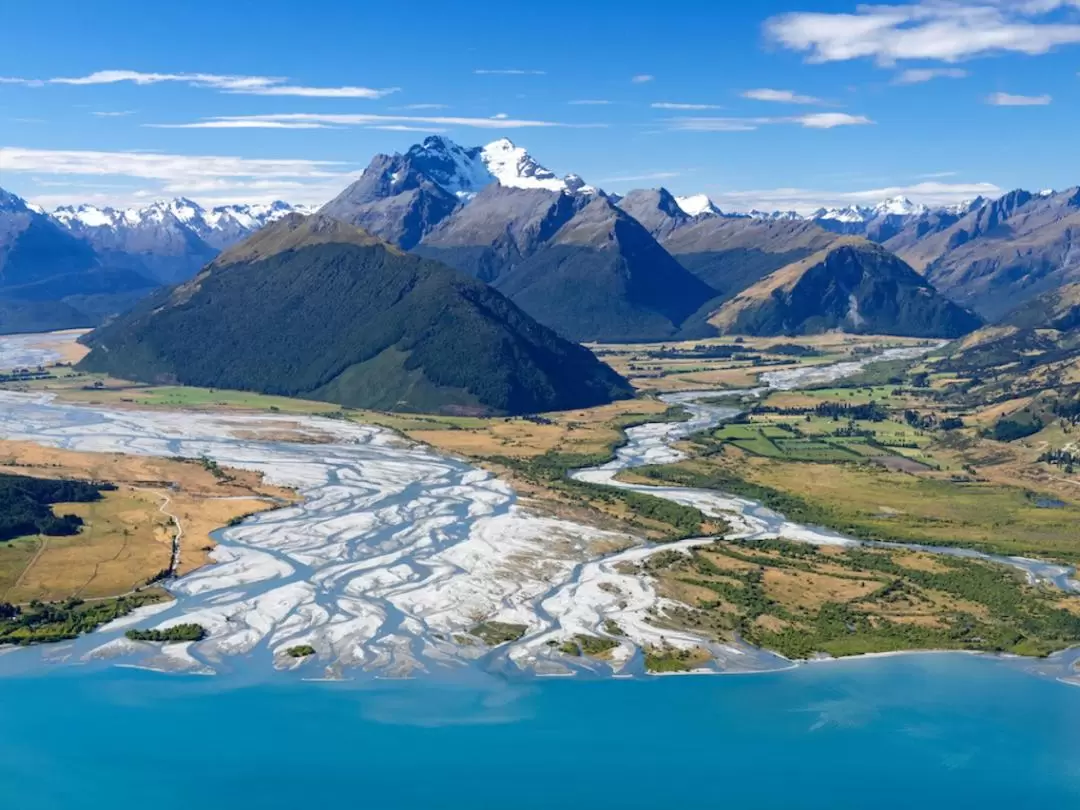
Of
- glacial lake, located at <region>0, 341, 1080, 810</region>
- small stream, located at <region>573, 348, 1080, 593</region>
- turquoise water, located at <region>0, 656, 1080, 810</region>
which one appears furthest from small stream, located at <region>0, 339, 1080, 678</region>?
turquoise water, located at <region>0, 656, 1080, 810</region>

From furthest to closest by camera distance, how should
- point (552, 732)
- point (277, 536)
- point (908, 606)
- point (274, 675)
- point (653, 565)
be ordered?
point (277, 536)
point (653, 565)
point (908, 606)
point (274, 675)
point (552, 732)

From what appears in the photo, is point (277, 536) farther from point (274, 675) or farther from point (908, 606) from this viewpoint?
point (908, 606)

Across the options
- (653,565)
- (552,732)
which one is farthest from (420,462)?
(552,732)

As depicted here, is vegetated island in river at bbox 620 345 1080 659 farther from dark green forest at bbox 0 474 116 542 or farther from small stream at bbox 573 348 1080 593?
dark green forest at bbox 0 474 116 542

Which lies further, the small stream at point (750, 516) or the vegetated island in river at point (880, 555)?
the small stream at point (750, 516)

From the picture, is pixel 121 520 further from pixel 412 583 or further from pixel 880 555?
pixel 880 555

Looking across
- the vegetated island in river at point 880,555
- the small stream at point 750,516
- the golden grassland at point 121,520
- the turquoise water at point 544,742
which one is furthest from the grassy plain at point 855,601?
the golden grassland at point 121,520

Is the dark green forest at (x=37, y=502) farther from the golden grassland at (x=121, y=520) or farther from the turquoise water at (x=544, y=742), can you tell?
the turquoise water at (x=544, y=742)
